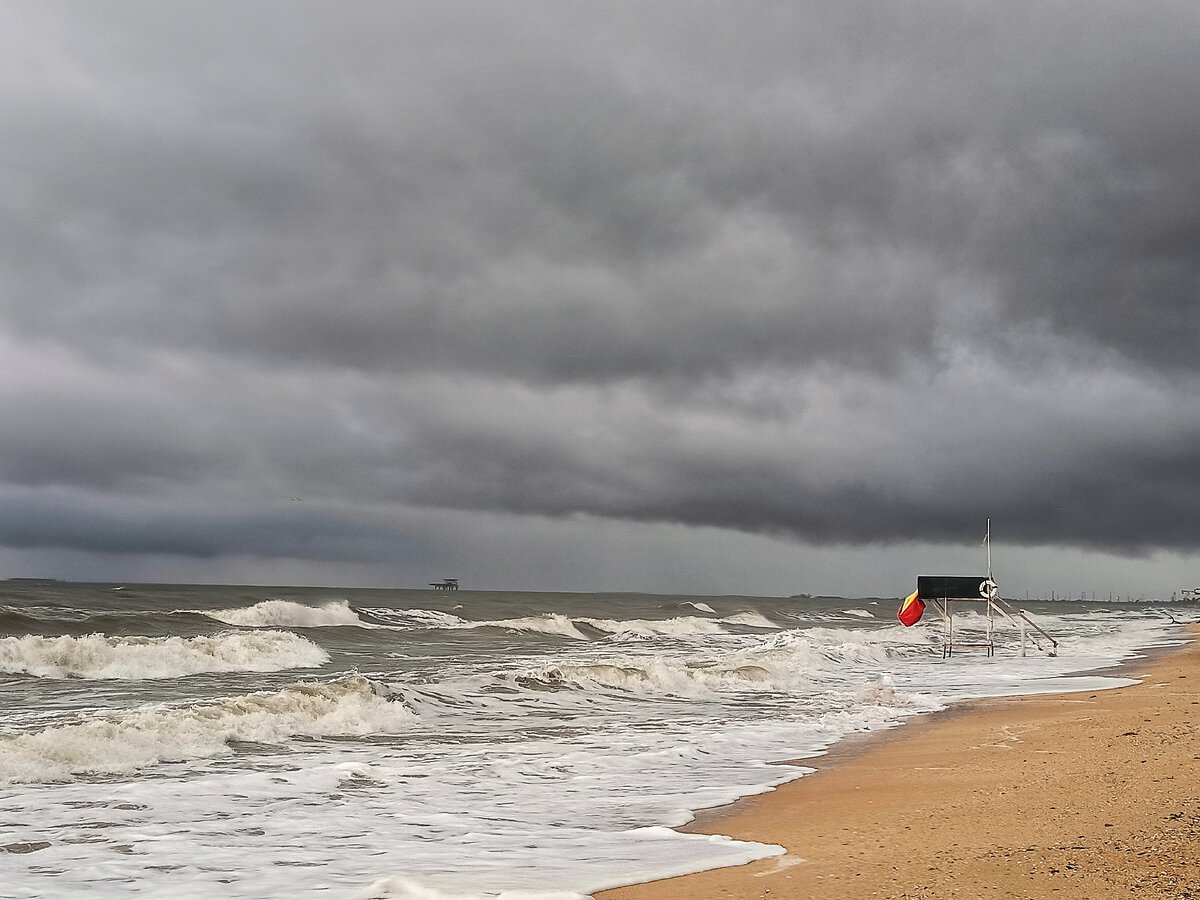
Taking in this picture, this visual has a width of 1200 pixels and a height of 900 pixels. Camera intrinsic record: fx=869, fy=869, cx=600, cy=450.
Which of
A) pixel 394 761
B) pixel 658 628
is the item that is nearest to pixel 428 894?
pixel 394 761

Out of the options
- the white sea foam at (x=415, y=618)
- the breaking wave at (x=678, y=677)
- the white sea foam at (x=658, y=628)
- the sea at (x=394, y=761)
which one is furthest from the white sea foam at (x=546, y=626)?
the breaking wave at (x=678, y=677)

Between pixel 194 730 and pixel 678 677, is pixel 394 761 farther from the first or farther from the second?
pixel 678 677

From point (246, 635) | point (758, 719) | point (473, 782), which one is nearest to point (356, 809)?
point (473, 782)

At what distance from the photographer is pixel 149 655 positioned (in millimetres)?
26500

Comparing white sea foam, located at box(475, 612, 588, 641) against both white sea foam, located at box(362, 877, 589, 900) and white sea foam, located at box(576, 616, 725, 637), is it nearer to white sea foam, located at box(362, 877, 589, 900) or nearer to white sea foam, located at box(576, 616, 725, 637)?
white sea foam, located at box(576, 616, 725, 637)

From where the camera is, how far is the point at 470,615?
70.6 m

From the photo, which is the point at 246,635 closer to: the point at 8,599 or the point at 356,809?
the point at 356,809

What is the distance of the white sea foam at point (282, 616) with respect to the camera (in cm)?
5178

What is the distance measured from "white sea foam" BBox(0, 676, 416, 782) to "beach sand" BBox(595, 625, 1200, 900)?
7.92 m

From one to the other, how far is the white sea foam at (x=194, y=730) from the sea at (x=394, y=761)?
39 mm

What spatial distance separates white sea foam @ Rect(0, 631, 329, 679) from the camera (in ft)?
81.0

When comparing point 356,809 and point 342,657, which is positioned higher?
point 356,809

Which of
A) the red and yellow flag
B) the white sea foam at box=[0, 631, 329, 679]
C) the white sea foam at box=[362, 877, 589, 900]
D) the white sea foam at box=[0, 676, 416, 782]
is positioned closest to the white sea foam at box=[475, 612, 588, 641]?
the red and yellow flag

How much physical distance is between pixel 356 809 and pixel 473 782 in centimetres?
175
